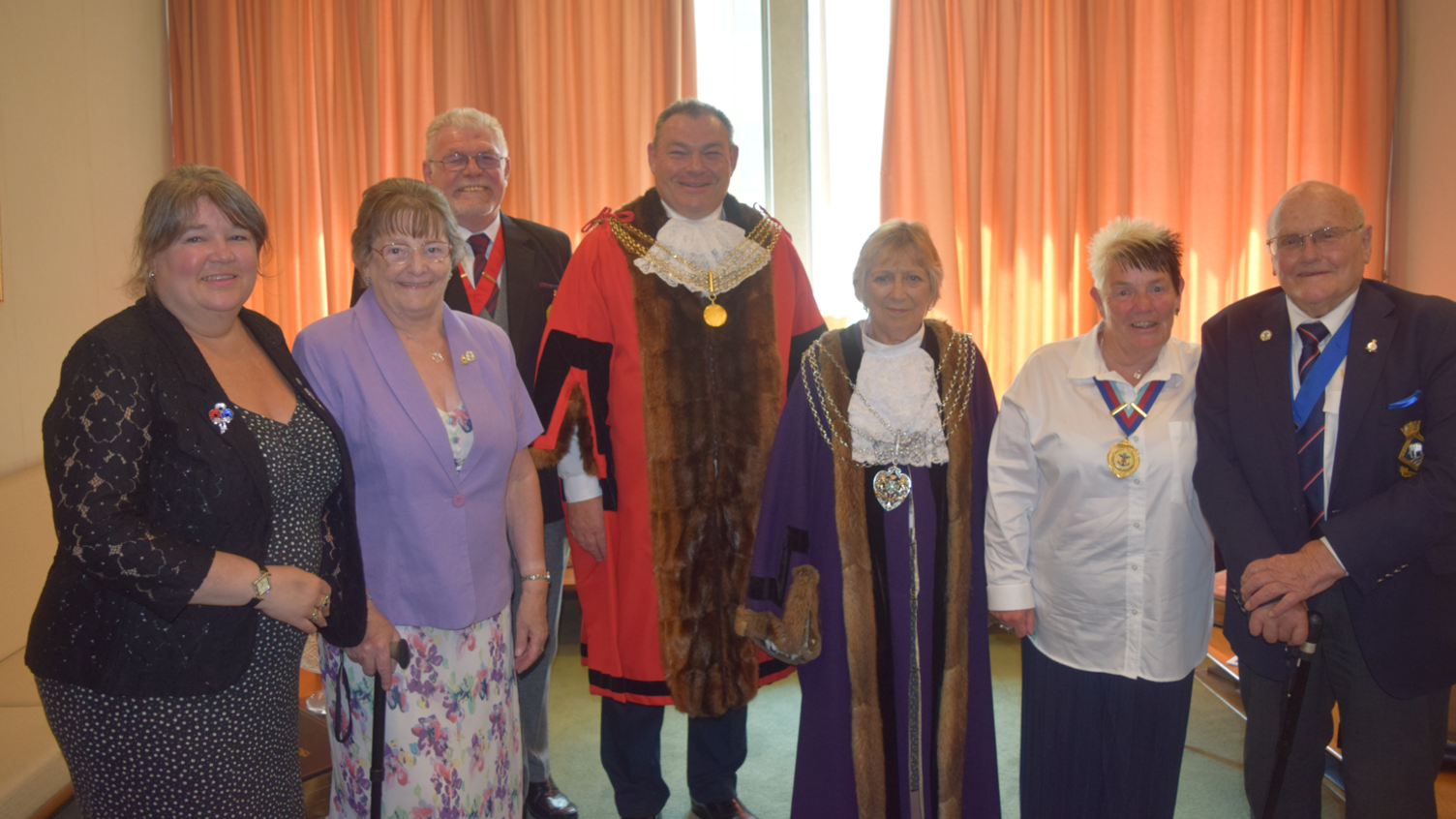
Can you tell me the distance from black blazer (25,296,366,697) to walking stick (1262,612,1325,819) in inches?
79.5

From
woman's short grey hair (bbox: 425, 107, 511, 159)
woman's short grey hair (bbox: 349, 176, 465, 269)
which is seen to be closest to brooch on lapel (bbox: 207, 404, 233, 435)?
woman's short grey hair (bbox: 349, 176, 465, 269)

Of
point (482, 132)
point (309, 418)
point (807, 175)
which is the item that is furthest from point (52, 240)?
point (807, 175)

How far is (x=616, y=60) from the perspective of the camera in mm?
4422

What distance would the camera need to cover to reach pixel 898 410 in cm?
204

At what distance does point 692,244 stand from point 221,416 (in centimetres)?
130

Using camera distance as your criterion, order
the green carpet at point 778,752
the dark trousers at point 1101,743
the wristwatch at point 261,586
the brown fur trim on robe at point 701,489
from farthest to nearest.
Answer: the green carpet at point 778,752, the brown fur trim on robe at point 701,489, the dark trousers at point 1101,743, the wristwatch at point 261,586

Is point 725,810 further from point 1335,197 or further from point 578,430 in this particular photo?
point 1335,197

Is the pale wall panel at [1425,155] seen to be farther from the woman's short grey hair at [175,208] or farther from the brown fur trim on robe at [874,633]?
the woman's short grey hair at [175,208]

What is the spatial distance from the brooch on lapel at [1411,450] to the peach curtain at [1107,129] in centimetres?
277

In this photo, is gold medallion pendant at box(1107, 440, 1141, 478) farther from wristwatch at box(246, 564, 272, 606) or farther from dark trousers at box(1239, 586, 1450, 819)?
wristwatch at box(246, 564, 272, 606)

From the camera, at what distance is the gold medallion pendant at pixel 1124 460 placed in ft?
6.21

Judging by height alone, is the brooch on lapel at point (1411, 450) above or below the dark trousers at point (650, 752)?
above

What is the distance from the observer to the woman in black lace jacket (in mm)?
1306

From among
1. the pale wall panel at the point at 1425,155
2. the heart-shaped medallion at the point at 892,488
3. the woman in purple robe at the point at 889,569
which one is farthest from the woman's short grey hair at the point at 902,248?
the pale wall panel at the point at 1425,155
